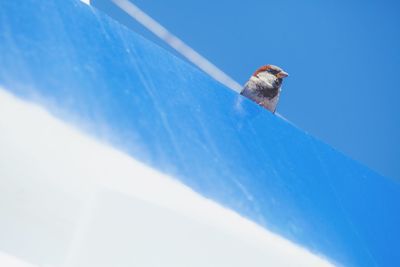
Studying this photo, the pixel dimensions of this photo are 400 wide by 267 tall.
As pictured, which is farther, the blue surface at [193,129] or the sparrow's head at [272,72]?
the sparrow's head at [272,72]

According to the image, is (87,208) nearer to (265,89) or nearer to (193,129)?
(193,129)

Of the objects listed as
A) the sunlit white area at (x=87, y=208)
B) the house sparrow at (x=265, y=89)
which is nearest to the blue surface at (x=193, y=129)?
the sunlit white area at (x=87, y=208)

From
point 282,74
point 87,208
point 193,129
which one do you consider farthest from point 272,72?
point 87,208

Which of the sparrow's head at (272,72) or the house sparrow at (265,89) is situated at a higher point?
the sparrow's head at (272,72)

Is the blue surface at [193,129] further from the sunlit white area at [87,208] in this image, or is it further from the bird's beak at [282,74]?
the bird's beak at [282,74]

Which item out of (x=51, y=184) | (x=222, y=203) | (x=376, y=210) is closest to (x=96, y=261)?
(x=51, y=184)

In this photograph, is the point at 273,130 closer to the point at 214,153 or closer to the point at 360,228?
the point at 214,153

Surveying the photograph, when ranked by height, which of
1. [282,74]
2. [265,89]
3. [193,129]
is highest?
[282,74]
